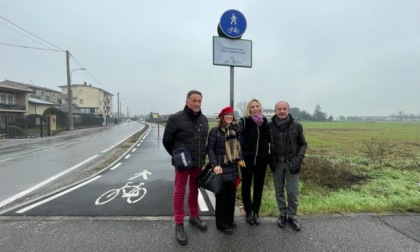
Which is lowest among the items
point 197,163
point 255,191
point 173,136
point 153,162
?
point 153,162

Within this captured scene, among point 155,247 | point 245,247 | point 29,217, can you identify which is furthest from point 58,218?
point 245,247

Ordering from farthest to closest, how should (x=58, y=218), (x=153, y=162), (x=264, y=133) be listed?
(x=153, y=162) → (x=58, y=218) → (x=264, y=133)

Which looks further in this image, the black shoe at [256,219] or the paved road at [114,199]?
the paved road at [114,199]

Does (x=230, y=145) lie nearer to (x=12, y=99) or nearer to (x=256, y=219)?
(x=256, y=219)

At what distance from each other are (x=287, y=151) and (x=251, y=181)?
2.28ft

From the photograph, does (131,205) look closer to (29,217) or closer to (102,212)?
(102,212)

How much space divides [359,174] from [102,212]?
6.52 metres

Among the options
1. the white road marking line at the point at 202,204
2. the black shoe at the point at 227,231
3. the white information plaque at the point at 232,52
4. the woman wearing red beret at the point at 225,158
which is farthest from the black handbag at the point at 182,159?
the white information plaque at the point at 232,52

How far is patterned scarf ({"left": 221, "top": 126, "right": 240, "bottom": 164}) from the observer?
3412mm

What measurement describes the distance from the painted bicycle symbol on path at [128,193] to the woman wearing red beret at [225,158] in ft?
6.77

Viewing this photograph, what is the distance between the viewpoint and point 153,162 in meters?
9.57

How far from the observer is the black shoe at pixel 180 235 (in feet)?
10.2

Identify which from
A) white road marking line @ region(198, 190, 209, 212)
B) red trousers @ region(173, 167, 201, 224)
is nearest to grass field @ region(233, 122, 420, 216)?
white road marking line @ region(198, 190, 209, 212)

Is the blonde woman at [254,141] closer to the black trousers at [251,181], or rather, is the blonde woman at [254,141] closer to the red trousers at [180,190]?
→ the black trousers at [251,181]
